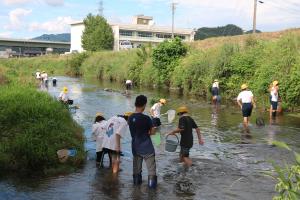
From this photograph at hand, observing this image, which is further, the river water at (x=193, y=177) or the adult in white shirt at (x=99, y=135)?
the adult in white shirt at (x=99, y=135)

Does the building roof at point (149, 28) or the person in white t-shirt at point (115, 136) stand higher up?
the building roof at point (149, 28)

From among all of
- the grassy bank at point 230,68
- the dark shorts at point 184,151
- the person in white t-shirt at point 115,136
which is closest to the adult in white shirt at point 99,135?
the person in white t-shirt at point 115,136

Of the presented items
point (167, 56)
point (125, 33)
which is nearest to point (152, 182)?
point (167, 56)

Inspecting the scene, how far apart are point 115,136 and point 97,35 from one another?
91863 mm

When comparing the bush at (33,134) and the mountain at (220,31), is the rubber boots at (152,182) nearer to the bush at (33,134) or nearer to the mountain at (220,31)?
the bush at (33,134)

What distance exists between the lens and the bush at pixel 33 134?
423 inches

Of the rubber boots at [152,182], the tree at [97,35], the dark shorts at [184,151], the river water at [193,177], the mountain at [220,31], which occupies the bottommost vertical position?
the river water at [193,177]

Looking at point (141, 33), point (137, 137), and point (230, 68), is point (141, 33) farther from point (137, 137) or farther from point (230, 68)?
point (137, 137)

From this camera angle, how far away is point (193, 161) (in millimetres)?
12211

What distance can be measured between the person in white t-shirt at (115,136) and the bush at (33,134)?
1.35 metres

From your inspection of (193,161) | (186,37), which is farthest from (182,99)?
(186,37)

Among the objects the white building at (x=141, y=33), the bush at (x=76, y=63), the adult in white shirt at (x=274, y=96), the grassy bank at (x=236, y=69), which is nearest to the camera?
the adult in white shirt at (x=274, y=96)

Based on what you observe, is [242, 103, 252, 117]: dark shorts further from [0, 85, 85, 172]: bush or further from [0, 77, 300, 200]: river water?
[0, 85, 85, 172]: bush

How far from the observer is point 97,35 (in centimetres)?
9988
